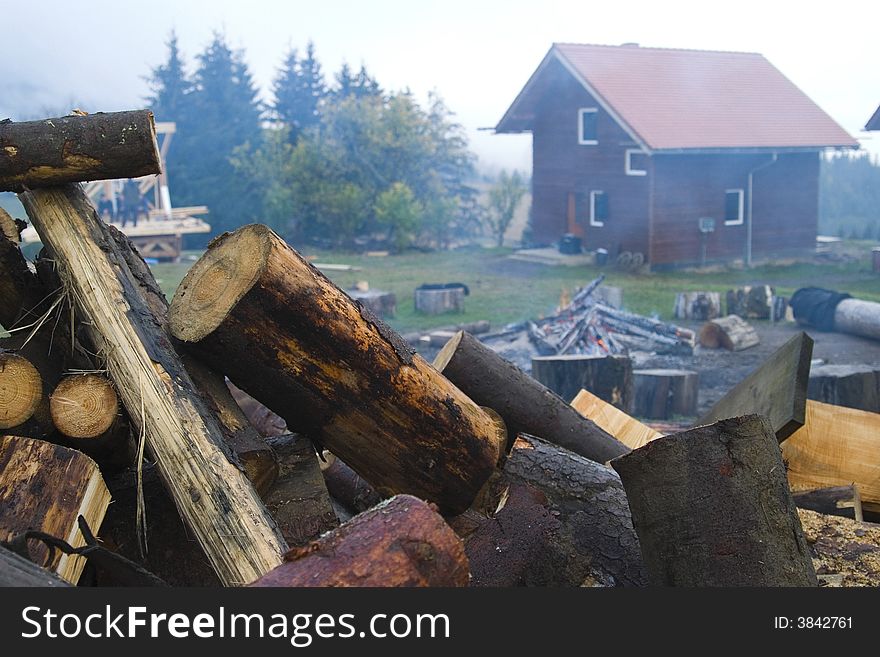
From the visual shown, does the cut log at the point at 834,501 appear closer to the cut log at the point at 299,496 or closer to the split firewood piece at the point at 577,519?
the split firewood piece at the point at 577,519

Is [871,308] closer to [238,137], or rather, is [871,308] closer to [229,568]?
[229,568]

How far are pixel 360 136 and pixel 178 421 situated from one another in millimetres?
24041

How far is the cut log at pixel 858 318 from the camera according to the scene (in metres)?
11.6

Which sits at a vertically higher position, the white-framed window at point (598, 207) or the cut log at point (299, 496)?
the white-framed window at point (598, 207)

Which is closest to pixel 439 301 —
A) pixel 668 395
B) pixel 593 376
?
pixel 668 395

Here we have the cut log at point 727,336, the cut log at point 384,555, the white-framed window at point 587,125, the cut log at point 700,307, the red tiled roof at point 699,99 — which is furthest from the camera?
the white-framed window at point 587,125

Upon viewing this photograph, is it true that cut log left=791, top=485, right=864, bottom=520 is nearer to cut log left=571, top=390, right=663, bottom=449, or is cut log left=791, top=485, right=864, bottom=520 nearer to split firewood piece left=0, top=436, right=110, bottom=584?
cut log left=571, top=390, right=663, bottom=449

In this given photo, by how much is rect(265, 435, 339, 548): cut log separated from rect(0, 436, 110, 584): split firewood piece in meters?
0.60

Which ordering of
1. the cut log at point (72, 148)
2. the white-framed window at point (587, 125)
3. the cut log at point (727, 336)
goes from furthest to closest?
the white-framed window at point (587, 125) → the cut log at point (727, 336) → the cut log at point (72, 148)

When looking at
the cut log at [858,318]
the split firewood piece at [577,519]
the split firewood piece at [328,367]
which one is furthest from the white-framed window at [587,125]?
the split firewood piece at [328,367]

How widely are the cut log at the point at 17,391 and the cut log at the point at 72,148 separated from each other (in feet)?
2.30

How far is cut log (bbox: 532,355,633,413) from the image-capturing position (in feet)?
22.9

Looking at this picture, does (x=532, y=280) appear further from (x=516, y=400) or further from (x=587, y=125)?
(x=516, y=400)

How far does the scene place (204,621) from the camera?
6.80ft
